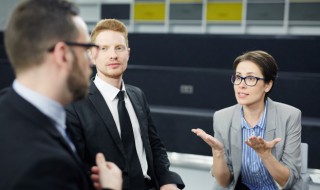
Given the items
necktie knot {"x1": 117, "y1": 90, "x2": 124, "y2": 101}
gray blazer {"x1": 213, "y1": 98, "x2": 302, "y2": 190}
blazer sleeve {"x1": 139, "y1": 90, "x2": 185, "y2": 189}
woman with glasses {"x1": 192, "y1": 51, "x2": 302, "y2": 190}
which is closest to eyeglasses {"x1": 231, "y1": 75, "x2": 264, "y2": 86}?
woman with glasses {"x1": 192, "y1": 51, "x2": 302, "y2": 190}

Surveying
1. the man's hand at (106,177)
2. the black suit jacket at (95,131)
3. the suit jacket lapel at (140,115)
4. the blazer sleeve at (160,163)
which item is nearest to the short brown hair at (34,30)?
the man's hand at (106,177)

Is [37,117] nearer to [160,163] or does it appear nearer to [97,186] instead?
[97,186]

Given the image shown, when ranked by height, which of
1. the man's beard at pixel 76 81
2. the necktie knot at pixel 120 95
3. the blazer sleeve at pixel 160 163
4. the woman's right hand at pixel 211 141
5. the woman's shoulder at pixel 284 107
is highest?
the man's beard at pixel 76 81

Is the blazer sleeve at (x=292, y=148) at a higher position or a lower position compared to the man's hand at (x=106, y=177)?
lower

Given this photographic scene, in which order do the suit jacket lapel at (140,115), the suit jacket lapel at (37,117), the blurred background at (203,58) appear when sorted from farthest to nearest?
the blurred background at (203,58)
the suit jacket lapel at (140,115)
the suit jacket lapel at (37,117)

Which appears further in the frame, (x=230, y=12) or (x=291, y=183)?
(x=230, y=12)

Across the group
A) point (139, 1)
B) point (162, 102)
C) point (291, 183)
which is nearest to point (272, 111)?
point (291, 183)

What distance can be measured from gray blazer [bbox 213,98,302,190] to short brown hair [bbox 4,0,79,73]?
49.1 inches

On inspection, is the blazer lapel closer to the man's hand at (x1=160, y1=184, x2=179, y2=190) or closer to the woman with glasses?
the woman with glasses

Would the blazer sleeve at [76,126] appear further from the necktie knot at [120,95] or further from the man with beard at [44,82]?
the man with beard at [44,82]

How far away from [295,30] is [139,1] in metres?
2.90

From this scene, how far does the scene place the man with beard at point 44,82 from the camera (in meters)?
0.86

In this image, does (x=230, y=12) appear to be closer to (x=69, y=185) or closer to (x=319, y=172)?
(x=319, y=172)

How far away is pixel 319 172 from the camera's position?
2.45 metres
